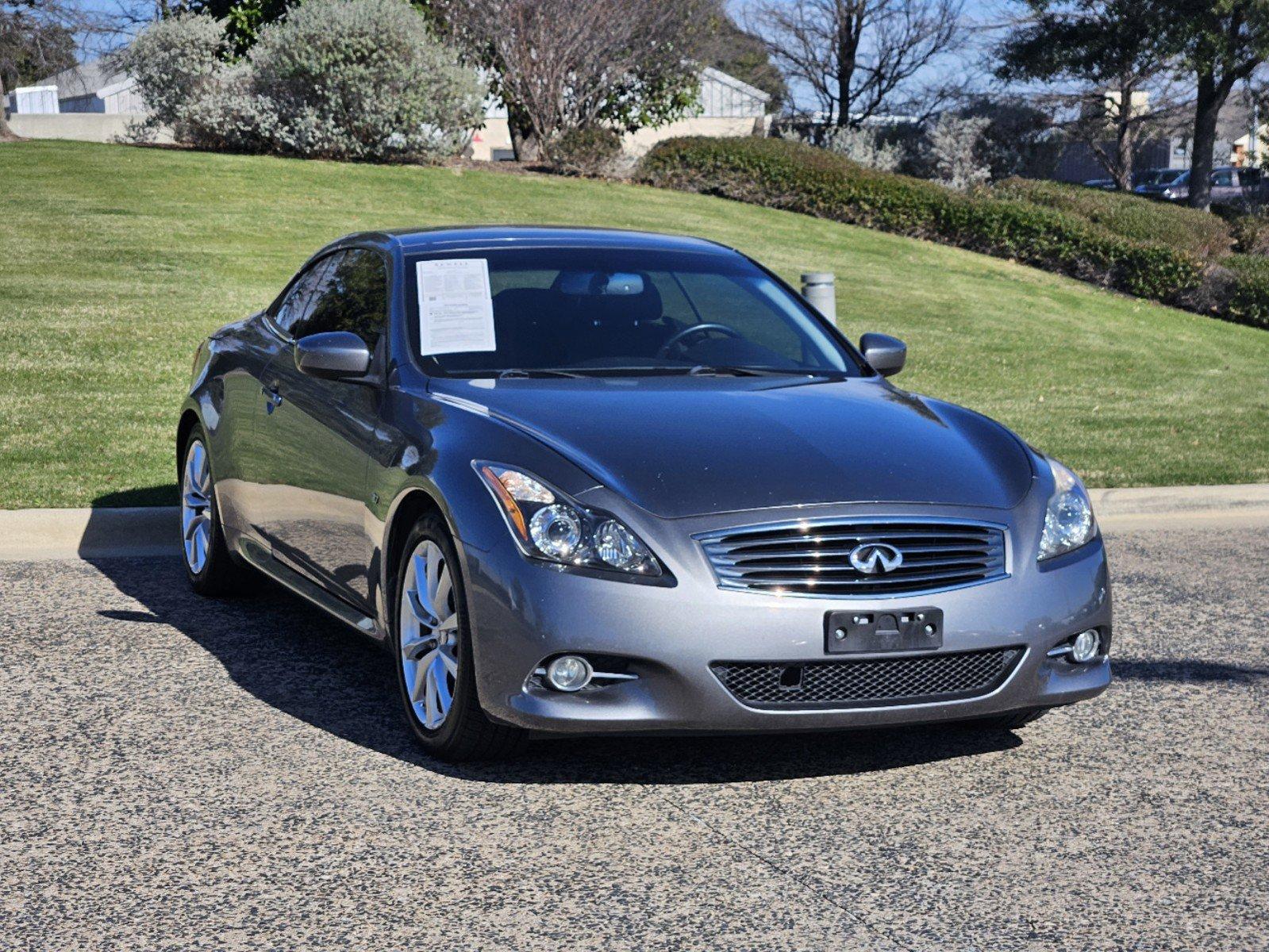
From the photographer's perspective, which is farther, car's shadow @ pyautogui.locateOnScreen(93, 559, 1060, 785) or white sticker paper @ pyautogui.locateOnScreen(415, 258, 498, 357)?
white sticker paper @ pyautogui.locateOnScreen(415, 258, 498, 357)

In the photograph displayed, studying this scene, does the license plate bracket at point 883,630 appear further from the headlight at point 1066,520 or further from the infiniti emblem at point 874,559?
the headlight at point 1066,520

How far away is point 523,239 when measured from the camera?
252 inches

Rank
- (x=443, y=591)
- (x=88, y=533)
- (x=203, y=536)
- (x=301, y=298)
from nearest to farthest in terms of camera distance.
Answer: (x=443, y=591) < (x=301, y=298) < (x=203, y=536) < (x=88, y=533)

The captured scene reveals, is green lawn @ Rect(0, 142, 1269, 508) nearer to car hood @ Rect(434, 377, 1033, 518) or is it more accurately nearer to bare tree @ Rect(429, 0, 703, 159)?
bare tree @ Rect(429, 0, 703, 159)

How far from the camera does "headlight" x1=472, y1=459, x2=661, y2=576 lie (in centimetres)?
443

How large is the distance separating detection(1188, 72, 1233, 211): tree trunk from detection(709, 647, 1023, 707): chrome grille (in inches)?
Result: 1435

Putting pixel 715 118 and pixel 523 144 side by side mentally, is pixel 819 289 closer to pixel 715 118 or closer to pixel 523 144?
pixel 523 144

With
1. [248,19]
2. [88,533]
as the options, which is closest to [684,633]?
[88,533]

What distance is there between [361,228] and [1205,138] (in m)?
25.5

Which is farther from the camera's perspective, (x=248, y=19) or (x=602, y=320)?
(x=248, y=19)

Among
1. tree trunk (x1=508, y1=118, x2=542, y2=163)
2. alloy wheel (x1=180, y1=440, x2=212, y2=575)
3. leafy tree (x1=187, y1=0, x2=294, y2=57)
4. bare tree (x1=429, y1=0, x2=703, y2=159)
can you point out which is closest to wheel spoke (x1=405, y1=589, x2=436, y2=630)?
alloy wheel (x1=180, y1=440, x2=212, y2=575)

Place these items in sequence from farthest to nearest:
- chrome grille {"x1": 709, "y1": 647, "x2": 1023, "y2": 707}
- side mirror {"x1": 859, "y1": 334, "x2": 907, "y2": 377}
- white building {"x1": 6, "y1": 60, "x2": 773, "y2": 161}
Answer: white building {"x1": 6, "y1": 60, "x2": 773, "y2": 161} → side mirror {"x1": 859, "y1": 334, "x2": 907, "y2": 377} → chrome grille {"x1": 709, "y1": 647, "x2": 1023, "y2": 707}

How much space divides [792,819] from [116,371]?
9.68 meters

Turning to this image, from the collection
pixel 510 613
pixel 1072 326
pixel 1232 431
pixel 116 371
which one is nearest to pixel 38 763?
pixel 510 613
